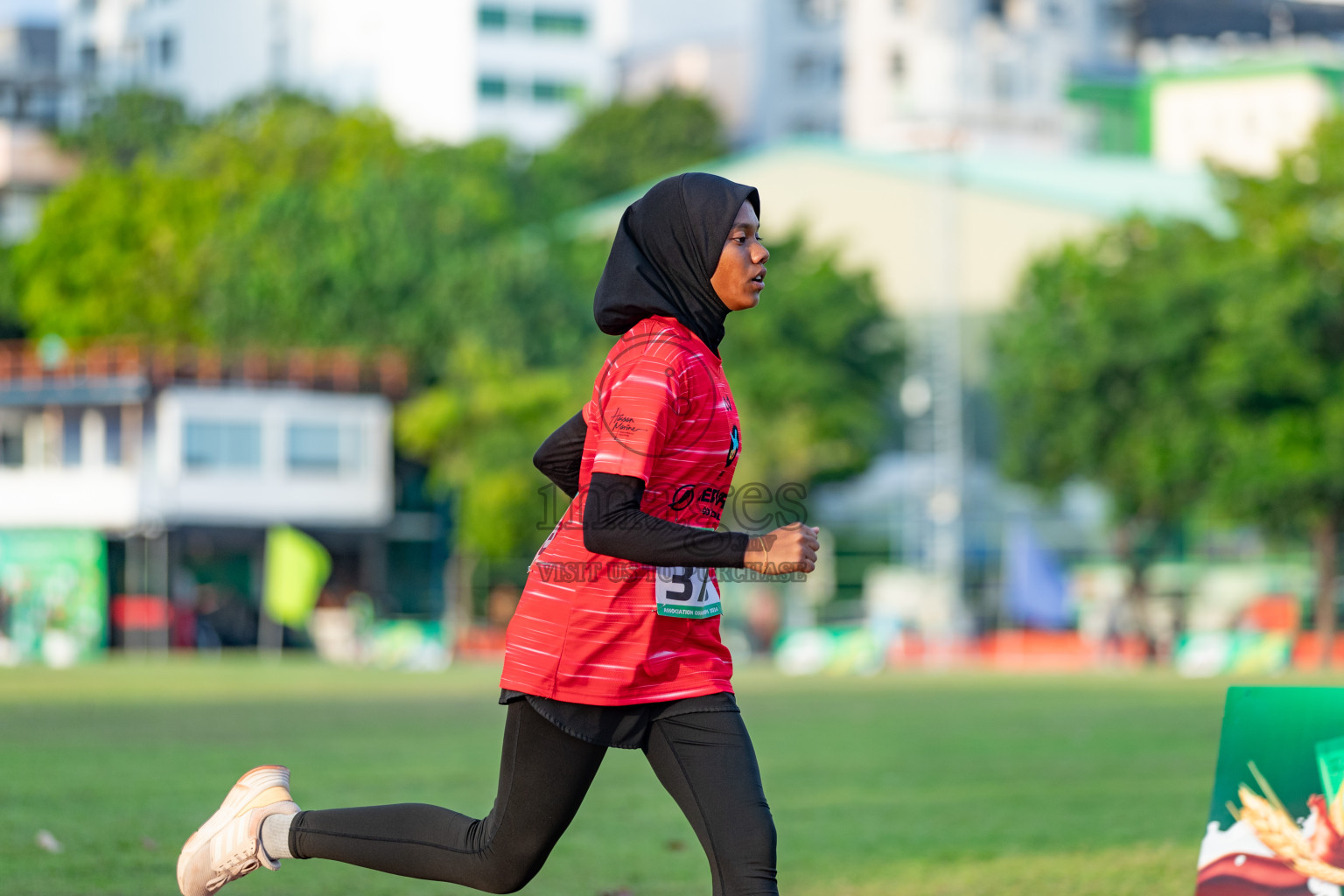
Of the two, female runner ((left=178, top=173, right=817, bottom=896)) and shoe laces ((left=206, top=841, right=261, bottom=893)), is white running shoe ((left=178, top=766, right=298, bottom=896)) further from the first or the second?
female runner ((left=178, top=173, right=817, bottom=896))

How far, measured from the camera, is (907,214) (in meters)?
59.7

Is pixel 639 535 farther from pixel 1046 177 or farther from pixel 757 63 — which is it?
pixel 757 63

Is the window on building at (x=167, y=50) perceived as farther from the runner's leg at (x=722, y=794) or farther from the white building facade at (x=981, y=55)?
the runner's leg at (x=722, y=794)

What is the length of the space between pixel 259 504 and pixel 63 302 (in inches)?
522

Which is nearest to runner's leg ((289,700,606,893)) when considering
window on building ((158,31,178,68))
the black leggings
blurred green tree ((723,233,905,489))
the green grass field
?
the black leggings

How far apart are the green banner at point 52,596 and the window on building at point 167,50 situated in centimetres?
4512

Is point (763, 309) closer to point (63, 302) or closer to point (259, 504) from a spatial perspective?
point (259, 504)

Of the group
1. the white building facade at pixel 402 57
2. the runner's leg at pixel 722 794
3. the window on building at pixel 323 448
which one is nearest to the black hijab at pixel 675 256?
the runner's leg at pixel 722 794

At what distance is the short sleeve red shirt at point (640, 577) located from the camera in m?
4.82

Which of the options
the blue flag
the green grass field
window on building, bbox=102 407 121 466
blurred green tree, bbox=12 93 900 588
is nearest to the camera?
the green grass field

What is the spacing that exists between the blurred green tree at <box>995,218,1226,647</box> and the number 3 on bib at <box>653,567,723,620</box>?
33.6 meters

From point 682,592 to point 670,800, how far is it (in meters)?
6.79

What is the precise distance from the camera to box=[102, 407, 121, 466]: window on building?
49.5 m

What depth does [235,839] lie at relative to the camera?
544 cm
